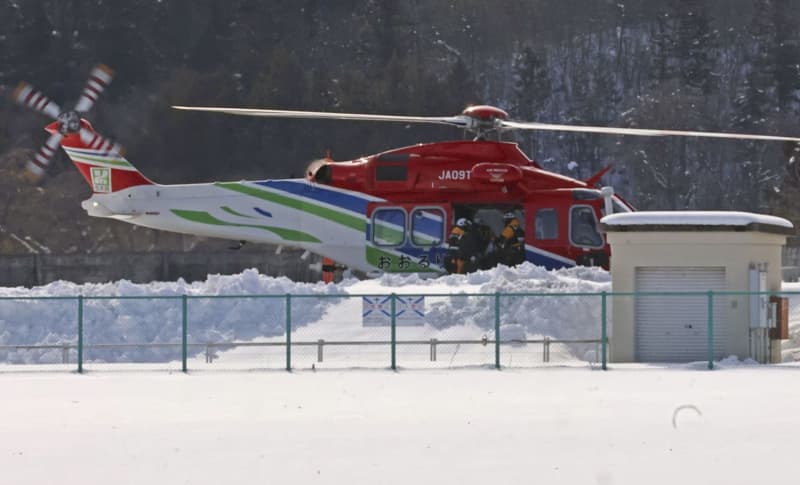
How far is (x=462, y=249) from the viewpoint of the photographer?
31453 mm

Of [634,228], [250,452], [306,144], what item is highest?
[306,144]

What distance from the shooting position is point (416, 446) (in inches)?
562

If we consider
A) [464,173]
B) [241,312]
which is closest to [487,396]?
[241,312]

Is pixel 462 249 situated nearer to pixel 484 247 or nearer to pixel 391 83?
pixel 484 247

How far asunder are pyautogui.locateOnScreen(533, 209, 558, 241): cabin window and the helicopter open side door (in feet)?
6.74

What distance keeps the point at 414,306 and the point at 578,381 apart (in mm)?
4033

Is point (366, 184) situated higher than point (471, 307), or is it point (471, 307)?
point (366, 184)

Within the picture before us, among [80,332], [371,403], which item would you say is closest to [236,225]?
[80,332]

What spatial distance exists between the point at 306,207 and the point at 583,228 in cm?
656

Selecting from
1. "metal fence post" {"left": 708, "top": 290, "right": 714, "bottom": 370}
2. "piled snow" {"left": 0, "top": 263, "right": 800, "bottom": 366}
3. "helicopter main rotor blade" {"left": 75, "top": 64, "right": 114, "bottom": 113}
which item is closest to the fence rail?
"piled snow" {"left": 0, "top": 263, "right": 800, "bottom": 366}

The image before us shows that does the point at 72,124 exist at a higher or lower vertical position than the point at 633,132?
higher

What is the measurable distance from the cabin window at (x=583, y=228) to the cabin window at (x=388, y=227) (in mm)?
3870

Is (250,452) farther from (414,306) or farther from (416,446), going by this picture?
(414,306)

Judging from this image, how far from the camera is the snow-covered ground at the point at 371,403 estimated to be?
13047 mm
